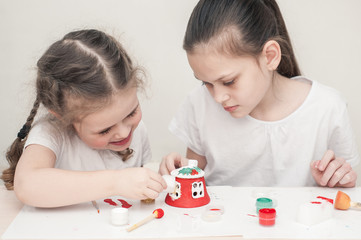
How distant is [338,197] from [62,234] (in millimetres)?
525

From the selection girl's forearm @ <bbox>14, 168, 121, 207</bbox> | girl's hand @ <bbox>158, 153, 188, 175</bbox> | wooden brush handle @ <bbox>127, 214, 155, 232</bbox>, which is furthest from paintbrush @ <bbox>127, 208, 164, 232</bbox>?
girl's hand @ <bbox>158, 153, 188, 175</bbox>

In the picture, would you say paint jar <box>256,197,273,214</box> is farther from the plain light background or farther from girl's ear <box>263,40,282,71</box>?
the plain light background

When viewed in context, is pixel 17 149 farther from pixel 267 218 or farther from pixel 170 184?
pixel 267 218

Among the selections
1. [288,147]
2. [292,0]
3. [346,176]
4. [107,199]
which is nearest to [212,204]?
[107,199]

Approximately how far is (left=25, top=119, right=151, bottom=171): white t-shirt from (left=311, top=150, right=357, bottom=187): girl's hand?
0.52m

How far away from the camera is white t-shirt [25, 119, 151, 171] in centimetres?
109

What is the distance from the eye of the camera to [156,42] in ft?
5.83

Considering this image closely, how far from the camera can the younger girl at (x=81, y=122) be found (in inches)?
35.9

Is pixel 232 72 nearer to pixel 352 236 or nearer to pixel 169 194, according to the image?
pixel 169 194

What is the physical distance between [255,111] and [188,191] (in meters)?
0.47

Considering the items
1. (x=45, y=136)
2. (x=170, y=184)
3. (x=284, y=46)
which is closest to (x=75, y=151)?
(x=45, y=136)

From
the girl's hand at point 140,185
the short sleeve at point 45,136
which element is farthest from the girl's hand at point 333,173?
the short sleeve at point 45,136

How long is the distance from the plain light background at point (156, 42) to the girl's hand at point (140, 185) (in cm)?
88

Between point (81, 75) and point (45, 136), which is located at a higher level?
point (81, 75)
